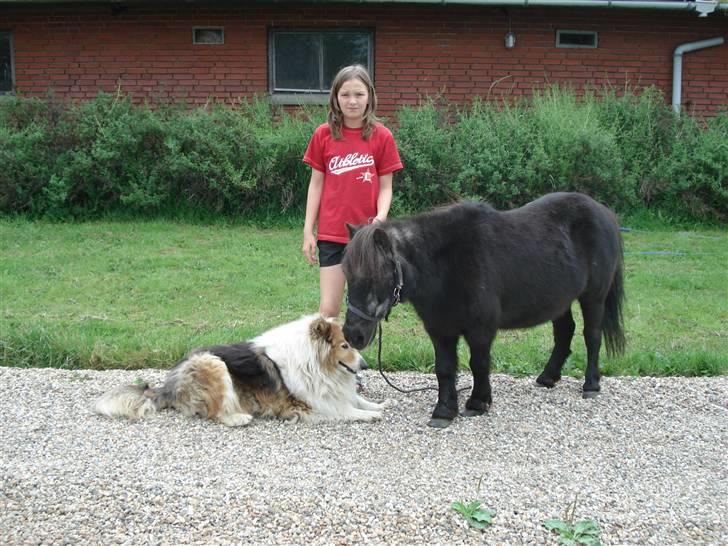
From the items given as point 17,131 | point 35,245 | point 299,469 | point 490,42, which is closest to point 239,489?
point 299,469

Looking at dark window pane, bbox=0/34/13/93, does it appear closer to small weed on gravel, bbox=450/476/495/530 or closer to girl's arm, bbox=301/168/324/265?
girl's arm, bbox=301/168/324/265

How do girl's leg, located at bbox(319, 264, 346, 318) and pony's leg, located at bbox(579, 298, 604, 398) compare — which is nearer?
girl's leg, located at bbox(319, 264, 346, 318)

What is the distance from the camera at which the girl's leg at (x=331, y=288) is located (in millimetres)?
5789

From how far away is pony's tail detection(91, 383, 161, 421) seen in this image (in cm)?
530

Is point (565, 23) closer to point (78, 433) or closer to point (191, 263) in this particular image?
point (191, 263)

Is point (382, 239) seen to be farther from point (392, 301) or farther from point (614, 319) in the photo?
point (614, 319)

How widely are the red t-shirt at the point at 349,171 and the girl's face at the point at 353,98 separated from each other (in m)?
0.15

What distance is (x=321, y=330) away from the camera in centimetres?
540

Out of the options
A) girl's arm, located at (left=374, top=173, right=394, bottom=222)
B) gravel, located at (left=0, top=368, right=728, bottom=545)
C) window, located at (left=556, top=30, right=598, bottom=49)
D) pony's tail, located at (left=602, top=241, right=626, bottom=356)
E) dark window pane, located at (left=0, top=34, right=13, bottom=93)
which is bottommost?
gravel, located at (left=0, top=368, right=728, bottom=545)

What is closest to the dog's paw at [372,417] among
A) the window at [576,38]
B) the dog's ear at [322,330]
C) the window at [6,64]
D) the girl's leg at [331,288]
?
the dog's ear at [322,330]

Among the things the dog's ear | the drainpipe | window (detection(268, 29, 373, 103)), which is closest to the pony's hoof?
the dog's ear

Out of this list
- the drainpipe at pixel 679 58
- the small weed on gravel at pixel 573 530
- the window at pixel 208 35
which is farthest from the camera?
the drainpipe at pixel 679 58

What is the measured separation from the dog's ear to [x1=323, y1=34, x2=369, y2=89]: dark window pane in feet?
33.9

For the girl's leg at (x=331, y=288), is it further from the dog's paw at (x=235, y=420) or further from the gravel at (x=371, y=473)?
the dog's paw at (x=235, y=420)
